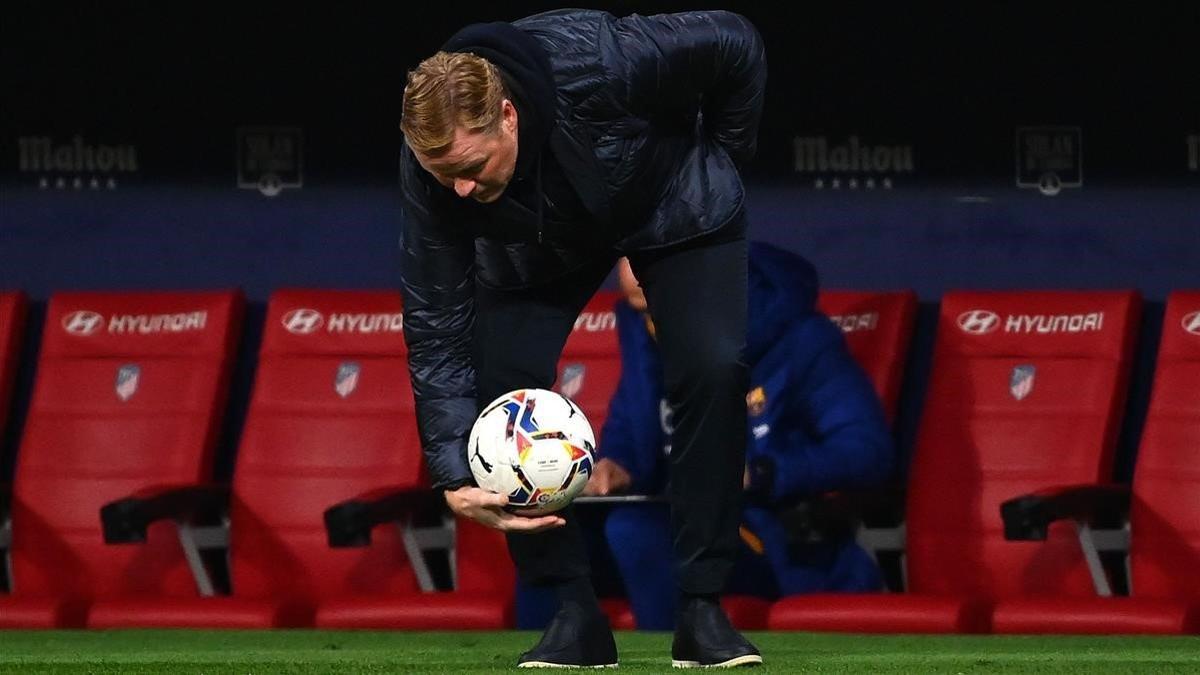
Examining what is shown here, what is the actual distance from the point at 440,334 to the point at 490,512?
0.34 metres

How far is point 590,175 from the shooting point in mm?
4137

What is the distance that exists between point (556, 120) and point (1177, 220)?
3383 mm

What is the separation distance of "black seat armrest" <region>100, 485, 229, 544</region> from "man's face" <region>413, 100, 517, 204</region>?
8.78 ft

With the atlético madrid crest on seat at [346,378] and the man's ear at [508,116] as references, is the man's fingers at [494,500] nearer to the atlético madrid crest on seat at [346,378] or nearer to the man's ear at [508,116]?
the man's ear at [508,116]

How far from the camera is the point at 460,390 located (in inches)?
171

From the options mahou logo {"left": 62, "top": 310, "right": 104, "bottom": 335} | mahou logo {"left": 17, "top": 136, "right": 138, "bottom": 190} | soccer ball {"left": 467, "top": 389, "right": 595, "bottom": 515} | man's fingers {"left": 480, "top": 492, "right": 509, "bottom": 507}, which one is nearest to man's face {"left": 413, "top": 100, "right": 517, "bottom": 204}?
soccer ball {"left": 467, "top": 389, "right": 595, "bottom": 515}

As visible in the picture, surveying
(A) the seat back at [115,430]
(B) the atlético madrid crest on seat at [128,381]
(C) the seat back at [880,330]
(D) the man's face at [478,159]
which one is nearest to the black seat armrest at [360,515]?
(A) the seat back at [115,430]

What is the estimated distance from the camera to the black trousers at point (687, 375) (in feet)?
14.1

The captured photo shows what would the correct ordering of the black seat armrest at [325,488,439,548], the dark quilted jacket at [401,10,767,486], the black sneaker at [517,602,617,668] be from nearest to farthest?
the dark quilted jacket at [401,10,767,486], the black sneaker at [517,602,617,668], the black seat armrest at [325,488,439,548]

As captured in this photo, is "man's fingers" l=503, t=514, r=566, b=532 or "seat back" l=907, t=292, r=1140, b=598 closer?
"man's fingers" l=503, t=514, r=566, b=532

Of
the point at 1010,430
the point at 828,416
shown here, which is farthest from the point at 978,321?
the point at 828,416

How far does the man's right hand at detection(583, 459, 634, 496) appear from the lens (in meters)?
5.98

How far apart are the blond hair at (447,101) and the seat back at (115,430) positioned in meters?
3.31

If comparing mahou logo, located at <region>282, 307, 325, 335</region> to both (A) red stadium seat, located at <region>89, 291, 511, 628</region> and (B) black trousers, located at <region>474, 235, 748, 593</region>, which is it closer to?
(A) red stadium seat, located at <region>89, 291, 511, 628</region>
